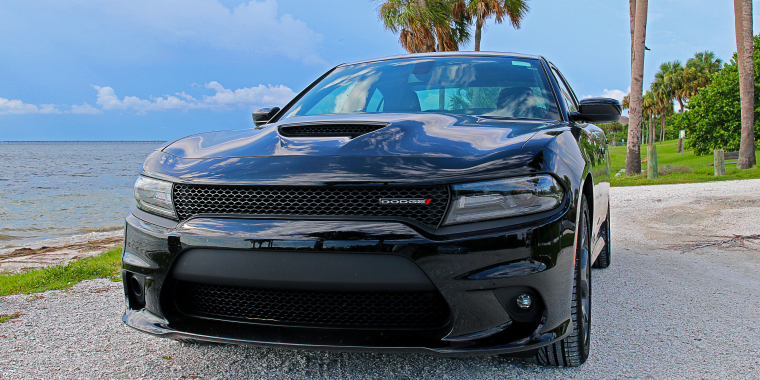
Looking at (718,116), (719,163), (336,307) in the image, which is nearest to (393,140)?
(336,307)

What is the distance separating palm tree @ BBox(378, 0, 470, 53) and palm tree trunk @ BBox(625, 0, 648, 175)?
820 cm

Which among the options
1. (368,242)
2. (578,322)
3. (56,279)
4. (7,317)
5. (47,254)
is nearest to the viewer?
(368,242)

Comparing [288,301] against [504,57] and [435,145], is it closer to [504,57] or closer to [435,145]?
[435,145]

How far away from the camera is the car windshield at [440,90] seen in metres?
2.94

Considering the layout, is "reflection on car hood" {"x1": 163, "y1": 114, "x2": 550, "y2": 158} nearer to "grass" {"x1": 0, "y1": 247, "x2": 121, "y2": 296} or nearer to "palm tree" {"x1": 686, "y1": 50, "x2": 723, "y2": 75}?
"grass" {"x1": 0, "y1": 247, "x2": 121, "y2": 296}

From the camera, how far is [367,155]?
6.46 feet

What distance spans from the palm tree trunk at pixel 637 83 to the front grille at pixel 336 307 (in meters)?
18.0

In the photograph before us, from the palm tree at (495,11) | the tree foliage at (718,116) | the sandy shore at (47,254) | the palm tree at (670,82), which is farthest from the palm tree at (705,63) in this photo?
the sandy shore at (47,254)

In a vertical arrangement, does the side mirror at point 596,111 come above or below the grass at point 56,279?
above

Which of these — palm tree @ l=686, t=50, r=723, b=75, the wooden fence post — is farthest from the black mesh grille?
palm tree @ l=686, t=50, r=723, b=75

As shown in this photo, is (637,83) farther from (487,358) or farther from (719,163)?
(487,358)

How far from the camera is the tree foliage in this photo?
107 feet

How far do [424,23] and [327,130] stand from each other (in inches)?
870

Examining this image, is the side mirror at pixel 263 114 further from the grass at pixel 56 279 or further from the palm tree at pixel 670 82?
the palm tree at pixel 670 82
